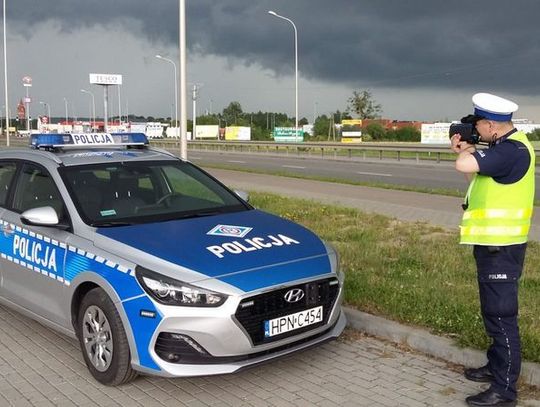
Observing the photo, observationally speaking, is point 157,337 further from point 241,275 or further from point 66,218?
point 66,218

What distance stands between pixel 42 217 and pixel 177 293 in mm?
1356

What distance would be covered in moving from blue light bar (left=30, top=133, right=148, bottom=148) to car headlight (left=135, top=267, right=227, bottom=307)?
2.27 meters

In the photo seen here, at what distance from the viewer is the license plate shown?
3851 mm

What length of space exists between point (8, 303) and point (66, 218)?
1.16 m

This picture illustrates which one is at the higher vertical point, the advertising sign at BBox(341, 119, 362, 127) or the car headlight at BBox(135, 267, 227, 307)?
the advertising sign at BBox(341, 119, 362, 127)

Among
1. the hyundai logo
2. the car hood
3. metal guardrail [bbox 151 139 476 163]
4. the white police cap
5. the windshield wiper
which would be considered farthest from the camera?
metal guardrail [bbox 151 139 476 163]

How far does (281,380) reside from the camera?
420cm

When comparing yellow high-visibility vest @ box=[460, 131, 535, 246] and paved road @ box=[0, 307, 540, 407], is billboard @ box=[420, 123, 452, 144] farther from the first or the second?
yellow high-visibility vest @ box=[460, 131, 535, 246]

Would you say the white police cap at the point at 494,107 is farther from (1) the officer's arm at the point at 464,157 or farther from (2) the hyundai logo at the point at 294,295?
(2) the hyundai logo at the point at 294,295

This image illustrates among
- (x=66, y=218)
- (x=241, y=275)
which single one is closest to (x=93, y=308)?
(x=66, y=218)

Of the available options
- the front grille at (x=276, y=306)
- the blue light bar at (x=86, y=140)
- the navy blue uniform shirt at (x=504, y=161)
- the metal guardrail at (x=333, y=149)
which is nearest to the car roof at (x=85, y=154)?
the blue light bar at (x=86, y=140)

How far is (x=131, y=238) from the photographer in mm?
4133

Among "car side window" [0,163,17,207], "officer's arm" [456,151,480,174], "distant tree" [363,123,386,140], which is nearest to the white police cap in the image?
"officer's arm" [456,151,480,174]

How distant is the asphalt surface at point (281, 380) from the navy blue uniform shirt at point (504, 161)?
1380mm
